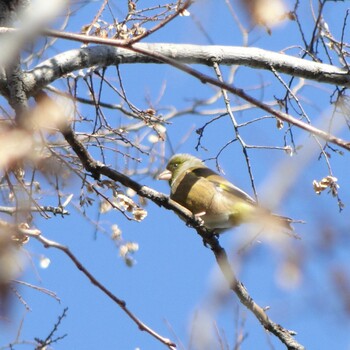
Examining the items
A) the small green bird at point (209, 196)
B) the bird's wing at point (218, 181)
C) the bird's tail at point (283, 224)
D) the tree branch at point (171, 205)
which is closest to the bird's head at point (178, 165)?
the small green bird at point (209, 196)

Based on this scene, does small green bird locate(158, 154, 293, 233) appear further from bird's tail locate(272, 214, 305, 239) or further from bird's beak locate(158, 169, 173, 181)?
bird's tail locate(272, 214, 305, 239)

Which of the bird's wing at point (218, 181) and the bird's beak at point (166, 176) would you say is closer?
the bird's wing at point (218, 181)

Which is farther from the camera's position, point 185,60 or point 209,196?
point 209,196

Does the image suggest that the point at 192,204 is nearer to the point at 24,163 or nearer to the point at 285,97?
the point at 285,97

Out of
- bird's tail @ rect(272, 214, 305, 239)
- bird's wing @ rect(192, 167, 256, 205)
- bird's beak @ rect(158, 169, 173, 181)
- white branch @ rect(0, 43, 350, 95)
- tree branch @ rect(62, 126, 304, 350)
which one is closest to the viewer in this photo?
bird's tail @ rect(272, 214, 305, 239)

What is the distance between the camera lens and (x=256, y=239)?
3.83ft

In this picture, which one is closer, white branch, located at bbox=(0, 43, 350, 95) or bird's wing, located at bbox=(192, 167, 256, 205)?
white branch, located at bbox=(0, 43, 350, 95)

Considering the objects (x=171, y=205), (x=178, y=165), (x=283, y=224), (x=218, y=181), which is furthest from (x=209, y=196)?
(x=283, y=224)

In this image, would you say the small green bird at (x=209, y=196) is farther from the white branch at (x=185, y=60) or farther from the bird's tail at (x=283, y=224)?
the bird's tail at (x=283, y=224)

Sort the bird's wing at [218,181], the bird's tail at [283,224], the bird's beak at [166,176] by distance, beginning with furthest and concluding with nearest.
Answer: the bird's beak at [166,176] → the bird's wing at [218,181] → the bird's tail at [283,224]

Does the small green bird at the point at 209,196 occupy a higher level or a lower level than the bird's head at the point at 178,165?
lower

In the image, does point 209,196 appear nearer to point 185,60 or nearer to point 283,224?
point 185,60

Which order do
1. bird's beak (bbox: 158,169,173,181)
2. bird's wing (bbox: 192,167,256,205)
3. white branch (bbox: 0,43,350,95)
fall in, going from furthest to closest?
bird's beak (bbox: 158,169,173,181) → bird's wing (bbox: 192,167,256,205) → white branch (bbox: 0,43,350,95)

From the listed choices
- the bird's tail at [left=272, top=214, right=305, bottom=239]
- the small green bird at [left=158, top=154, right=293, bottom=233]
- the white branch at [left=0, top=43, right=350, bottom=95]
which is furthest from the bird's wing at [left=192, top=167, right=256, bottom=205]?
the bird's tail at [left=272, top=214, right=305, bottom=239]
